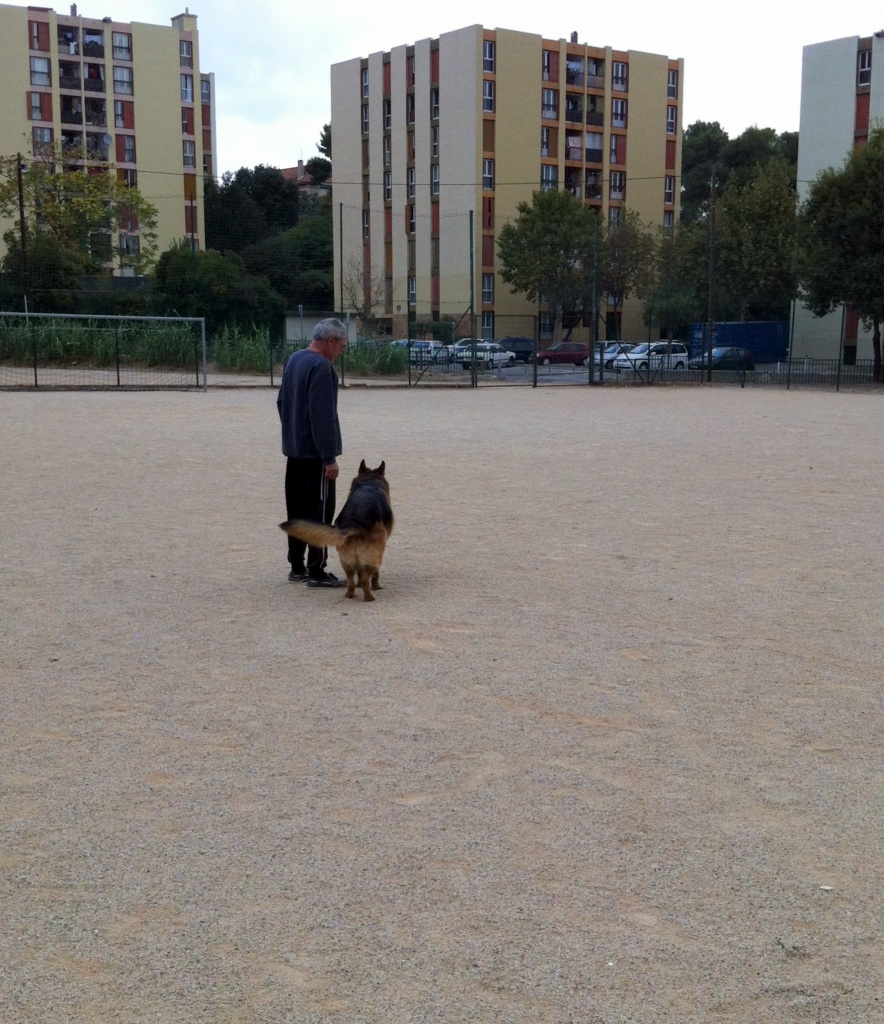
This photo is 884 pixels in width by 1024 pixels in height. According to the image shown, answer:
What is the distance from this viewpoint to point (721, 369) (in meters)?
39.4

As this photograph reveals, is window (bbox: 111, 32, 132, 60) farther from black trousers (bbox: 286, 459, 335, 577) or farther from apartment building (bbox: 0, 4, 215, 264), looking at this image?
black trousers (bbox: 286, 459, 335, 577)

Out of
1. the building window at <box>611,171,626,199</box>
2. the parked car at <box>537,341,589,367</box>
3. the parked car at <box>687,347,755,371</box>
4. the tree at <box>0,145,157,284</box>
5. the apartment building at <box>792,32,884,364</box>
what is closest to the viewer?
the parked car at <box>687,347,755,371</box>

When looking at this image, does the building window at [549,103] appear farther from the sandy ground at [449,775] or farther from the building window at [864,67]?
the sandy ground at [449,775]

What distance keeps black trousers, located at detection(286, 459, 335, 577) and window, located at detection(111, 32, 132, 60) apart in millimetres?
80553

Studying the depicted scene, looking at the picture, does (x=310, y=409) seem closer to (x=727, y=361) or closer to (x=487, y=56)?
(x=727, y=361)

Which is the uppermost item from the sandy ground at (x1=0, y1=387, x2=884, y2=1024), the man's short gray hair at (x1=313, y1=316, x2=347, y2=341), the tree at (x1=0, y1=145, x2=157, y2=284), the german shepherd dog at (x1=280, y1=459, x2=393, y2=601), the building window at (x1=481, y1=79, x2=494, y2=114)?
the building window at (x1=481, y1=79, x2=494, y2=114)

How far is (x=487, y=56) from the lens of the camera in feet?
218

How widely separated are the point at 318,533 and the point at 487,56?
64495mm

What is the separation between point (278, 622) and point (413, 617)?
73cm

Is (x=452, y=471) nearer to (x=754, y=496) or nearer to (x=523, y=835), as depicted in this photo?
(x=754, y=496)

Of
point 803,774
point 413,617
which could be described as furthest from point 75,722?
point 803,774

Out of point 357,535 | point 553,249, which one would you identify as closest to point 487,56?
point 553,249

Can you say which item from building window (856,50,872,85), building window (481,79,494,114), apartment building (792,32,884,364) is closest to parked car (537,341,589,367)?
apartment building (792,32,884,364)

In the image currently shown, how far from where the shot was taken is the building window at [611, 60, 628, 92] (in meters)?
72.1
